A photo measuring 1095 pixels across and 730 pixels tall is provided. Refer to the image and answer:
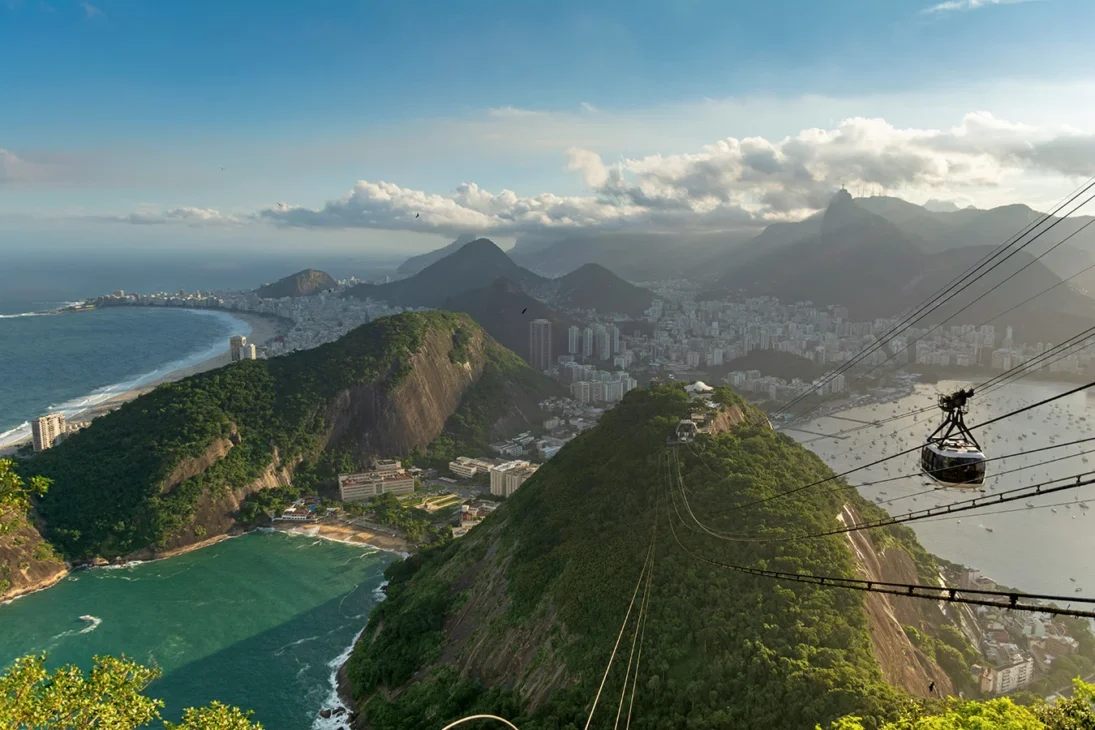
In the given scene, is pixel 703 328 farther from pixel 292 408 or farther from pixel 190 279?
pixel 190 279

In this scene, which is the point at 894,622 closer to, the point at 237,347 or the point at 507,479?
the point at 507,479

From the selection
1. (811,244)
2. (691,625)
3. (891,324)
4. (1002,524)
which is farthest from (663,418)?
(811,244)

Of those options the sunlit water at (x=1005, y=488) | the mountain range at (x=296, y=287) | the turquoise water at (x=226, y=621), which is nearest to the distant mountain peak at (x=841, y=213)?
the sunlit water at (x=1005, y=488)

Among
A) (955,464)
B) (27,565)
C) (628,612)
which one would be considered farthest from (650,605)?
(27,565)

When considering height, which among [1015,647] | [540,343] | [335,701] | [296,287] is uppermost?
[296,287]

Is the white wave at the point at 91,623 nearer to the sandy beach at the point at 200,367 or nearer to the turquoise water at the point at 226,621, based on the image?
the turquoise water at the point at 226,621
